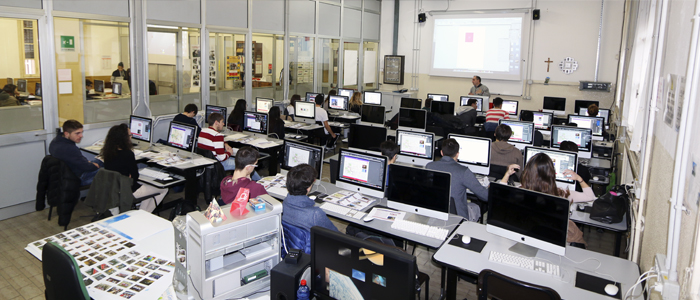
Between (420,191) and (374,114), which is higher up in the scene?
(374,114)

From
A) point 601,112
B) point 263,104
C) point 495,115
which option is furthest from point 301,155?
point 601,112

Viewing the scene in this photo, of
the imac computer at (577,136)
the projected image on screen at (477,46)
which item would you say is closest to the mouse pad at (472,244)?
the imac computer at (577,136)

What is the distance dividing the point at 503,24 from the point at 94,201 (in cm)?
1084

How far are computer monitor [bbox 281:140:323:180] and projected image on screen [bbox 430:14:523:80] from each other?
357 inches

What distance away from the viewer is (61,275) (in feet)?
7.43

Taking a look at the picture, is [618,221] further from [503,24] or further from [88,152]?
[503,24]

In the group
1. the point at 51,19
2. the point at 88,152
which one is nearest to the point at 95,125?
the point at 88,152

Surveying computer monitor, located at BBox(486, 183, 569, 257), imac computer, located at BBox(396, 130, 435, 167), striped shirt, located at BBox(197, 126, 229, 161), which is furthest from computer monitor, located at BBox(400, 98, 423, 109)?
computer monitor, located at BBox(486, 183, 569, 257)

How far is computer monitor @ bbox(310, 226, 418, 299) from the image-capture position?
1.97 metres

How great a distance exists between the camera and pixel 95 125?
6.58m

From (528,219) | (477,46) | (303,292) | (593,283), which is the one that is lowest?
(593,283)

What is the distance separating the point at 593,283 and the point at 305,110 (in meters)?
6.78

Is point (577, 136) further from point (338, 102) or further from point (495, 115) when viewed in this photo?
point (338, 102)

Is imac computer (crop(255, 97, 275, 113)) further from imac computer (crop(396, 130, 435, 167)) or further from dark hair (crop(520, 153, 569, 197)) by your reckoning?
dark hair (crop(520, 153, 569, 197))
